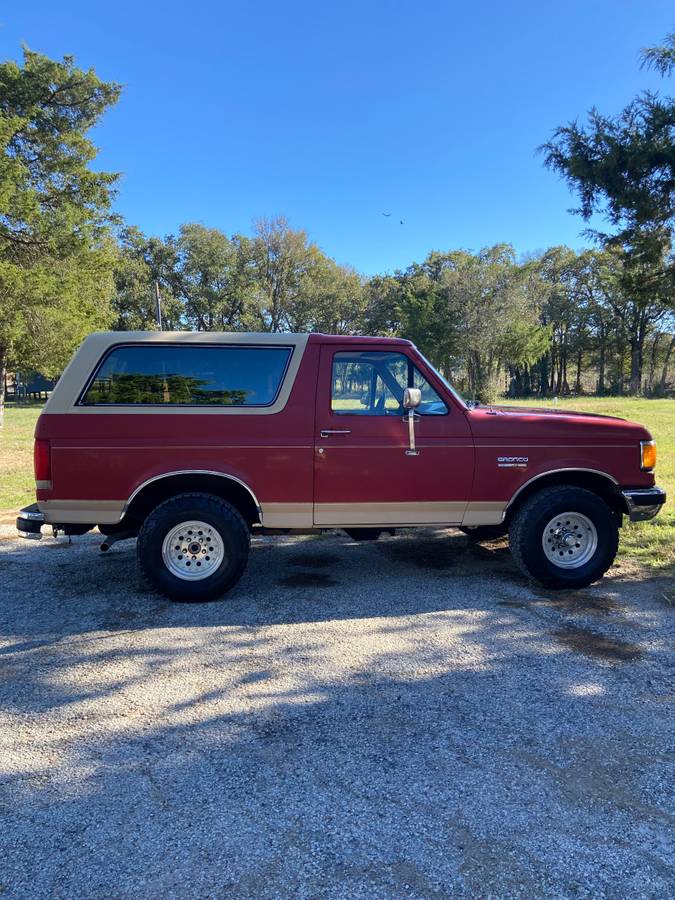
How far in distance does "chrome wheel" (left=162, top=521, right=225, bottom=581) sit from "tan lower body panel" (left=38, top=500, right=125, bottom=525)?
0.47m

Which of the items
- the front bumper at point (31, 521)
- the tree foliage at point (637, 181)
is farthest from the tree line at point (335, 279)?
the front bumper at point (31, 521)

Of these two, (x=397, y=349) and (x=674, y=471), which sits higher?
(x=397, y=349)

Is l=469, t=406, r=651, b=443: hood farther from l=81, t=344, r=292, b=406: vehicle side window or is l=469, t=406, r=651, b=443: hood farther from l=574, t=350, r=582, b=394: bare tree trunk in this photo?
l=574, t=350, r=582, b=394: bare tree trunk

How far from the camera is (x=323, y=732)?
2904 mm

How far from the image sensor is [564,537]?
16.1 feet

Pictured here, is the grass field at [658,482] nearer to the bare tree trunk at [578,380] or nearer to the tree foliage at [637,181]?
the tree foliage at [637,181]

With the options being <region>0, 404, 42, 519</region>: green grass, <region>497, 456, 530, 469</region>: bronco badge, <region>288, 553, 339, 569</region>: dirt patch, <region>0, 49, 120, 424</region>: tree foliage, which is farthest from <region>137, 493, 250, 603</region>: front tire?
<region>0, 49, 120, 424</region>: tree foliage

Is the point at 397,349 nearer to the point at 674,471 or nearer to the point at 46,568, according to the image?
the point at 46,568

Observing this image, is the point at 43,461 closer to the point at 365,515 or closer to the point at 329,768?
the point at 365,515

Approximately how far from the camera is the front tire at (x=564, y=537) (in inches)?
189

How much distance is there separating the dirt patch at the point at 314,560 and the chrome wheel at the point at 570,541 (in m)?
2.11

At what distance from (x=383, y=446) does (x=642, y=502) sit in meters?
2.32

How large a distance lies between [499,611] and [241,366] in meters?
2.88

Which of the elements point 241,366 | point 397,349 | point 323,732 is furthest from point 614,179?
point 323,732
